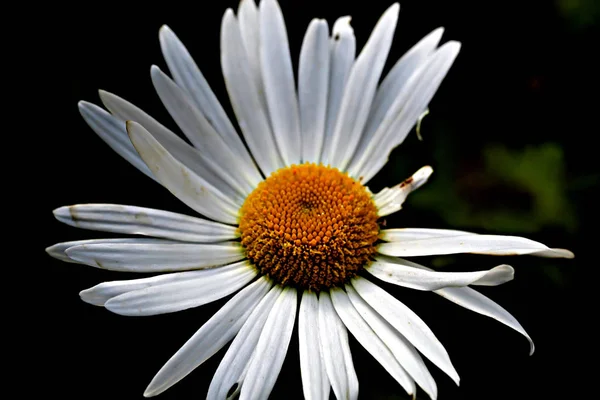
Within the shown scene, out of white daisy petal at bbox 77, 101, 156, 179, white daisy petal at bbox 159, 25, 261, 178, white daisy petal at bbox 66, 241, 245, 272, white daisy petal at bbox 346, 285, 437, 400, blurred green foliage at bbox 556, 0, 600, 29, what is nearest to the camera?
white daisy petal at bbox 346, 285, 437, 400

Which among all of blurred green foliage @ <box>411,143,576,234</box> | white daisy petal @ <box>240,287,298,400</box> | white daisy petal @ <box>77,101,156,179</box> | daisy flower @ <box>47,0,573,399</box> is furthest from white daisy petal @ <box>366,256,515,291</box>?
blurred green foliage @ <box>411,143,576,234</box>

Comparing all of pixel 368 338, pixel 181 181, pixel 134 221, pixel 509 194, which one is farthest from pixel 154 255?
pixel 509 194

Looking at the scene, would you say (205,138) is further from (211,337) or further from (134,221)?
(211,337)

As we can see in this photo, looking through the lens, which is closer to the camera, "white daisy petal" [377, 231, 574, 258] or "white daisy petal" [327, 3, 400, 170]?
"white daisy petal" [377, 231, 574, 258]

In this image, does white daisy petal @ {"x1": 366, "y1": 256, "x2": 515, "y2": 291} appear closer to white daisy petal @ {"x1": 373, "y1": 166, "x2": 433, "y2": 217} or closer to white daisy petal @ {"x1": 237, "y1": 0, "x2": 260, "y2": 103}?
white daisy petal @ {"x1": 373, "y1": 166, "x2": 433, "y2": 217}

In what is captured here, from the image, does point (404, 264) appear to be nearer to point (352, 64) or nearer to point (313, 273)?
point (313, 273)

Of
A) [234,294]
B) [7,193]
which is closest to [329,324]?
[234,294]

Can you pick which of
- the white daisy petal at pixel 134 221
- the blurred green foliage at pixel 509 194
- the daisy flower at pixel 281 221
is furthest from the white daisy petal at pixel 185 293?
the blurred green foliage at pixel 509 194
